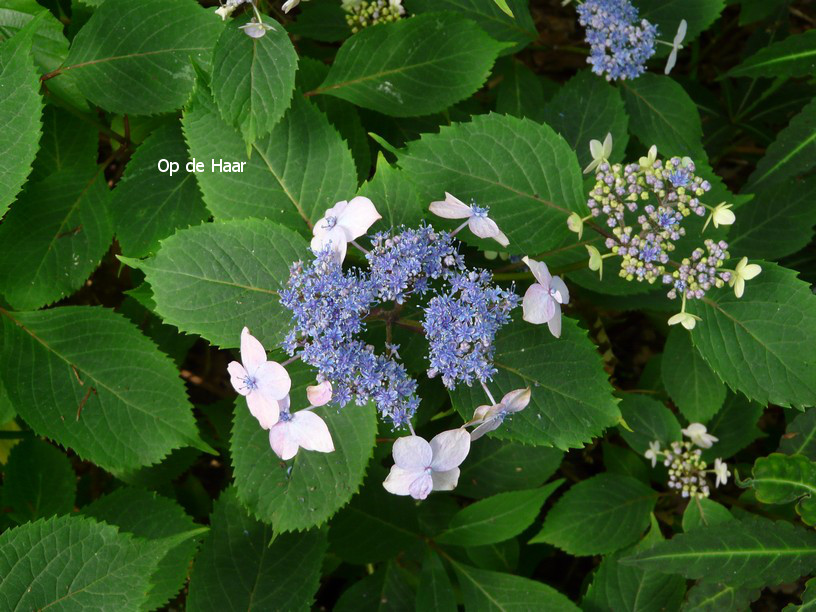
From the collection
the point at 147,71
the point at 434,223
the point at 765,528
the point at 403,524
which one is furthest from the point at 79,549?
the point at 765,528

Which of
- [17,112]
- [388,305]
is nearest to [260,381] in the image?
[388,305]

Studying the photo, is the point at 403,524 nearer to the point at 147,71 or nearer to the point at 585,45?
the point at 147,71

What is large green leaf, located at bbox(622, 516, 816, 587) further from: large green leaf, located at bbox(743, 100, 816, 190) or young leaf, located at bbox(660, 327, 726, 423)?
large green leaf, located at bbox(743, 100, 816, 190)

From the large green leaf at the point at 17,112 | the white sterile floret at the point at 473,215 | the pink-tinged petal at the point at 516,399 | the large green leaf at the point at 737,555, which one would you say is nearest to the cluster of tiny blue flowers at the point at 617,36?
the white sterile floret at the point at 473,215

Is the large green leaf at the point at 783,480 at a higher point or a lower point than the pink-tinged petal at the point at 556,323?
lower

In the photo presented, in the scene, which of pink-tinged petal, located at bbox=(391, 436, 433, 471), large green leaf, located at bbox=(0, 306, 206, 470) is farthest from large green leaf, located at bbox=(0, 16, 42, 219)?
pink-tinged petal, located at bbox=(391, 436, 433, 471)

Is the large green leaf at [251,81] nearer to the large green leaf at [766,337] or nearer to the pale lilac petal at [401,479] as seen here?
the pale lilac petal at [401,479]
